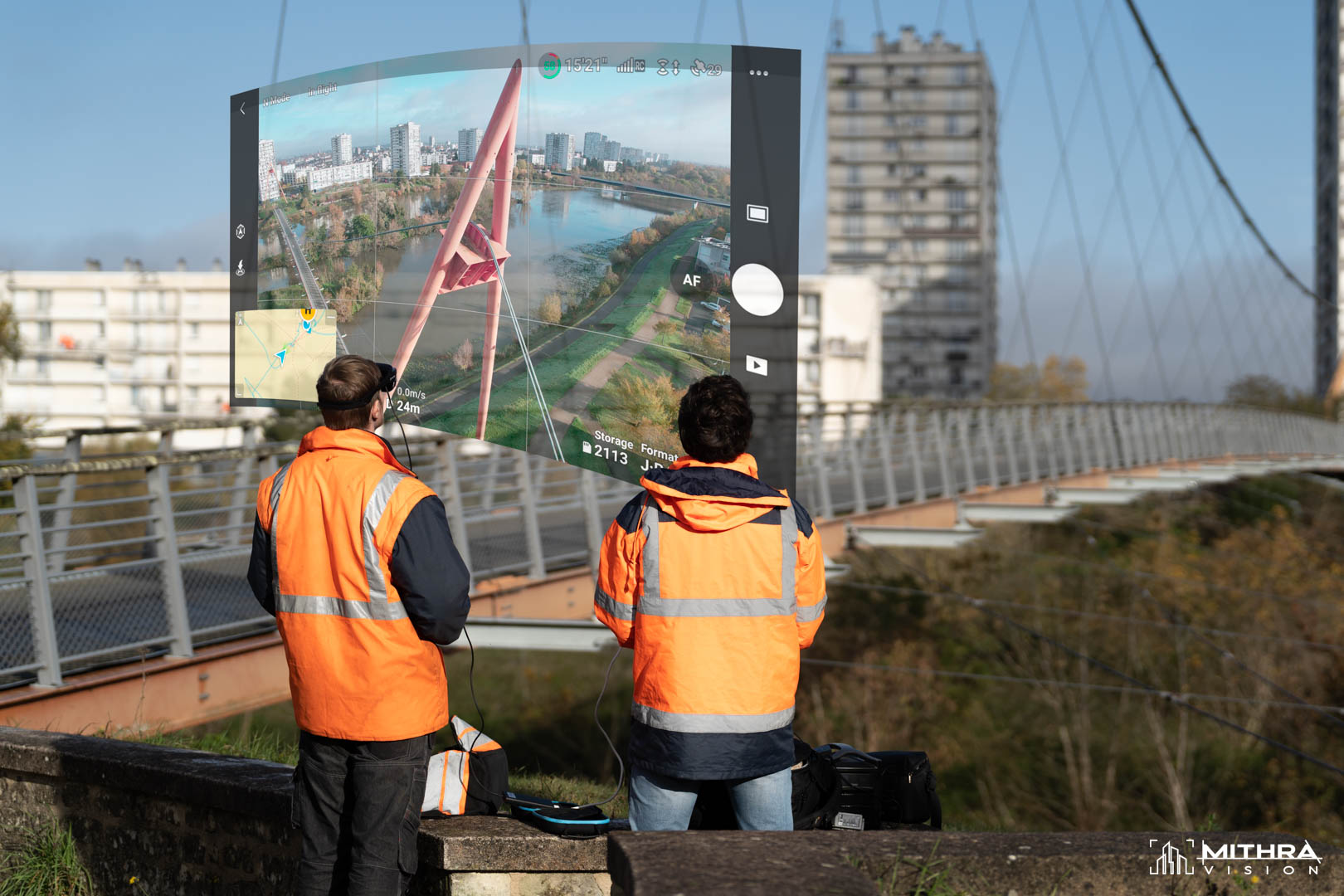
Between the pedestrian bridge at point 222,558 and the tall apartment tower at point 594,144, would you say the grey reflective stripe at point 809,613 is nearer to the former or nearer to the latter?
the tall apartment tower at point 594,144

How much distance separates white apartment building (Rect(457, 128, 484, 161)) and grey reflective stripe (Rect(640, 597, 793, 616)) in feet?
5.26

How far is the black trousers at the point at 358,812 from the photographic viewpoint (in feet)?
8.64

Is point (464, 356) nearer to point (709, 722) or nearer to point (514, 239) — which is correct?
point (514, 239)

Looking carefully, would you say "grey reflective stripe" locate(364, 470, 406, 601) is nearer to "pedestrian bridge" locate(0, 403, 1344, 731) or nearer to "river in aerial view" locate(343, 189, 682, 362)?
"river in aerial view" locate(343, 189, 682, 362)

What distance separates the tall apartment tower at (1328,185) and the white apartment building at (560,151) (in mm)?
92557

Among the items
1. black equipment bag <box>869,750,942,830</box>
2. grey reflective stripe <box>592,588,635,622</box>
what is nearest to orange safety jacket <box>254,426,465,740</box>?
grey reflective stripe <box>592,588,635,622</box>

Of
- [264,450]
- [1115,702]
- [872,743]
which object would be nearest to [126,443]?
[872,743]

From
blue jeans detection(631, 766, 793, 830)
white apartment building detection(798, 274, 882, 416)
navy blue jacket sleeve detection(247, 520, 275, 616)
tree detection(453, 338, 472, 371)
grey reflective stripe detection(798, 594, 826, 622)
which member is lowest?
blue jeans detection(631, 766, 793, 830)

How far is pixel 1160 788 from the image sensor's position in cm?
2539

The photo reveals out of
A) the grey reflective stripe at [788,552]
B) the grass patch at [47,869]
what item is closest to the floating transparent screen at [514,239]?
the grey reflective stripe at [788,552]

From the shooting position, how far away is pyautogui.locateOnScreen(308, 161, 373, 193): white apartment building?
394 centimetres

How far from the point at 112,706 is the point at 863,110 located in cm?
9463

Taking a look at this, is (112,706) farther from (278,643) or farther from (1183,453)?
(1183,453)
